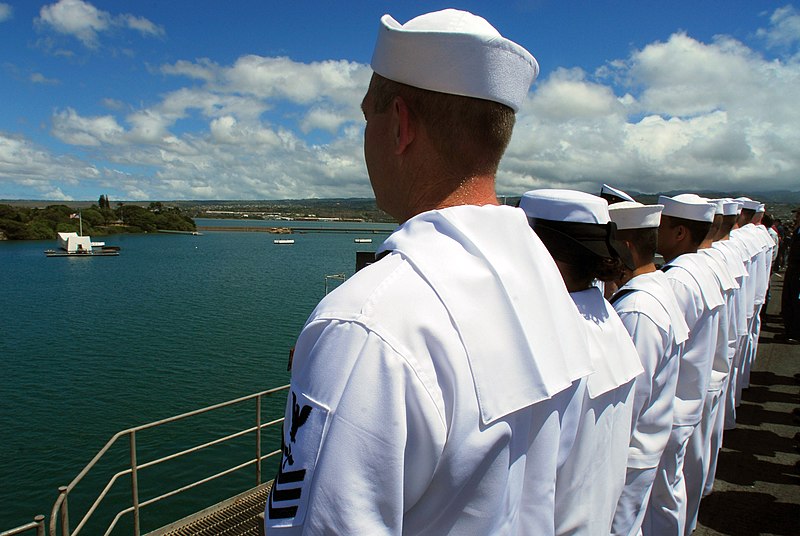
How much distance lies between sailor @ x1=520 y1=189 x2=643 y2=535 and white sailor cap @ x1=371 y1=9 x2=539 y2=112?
0.88 metres

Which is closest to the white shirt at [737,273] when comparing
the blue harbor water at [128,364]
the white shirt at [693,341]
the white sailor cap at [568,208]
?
the white shirt at [693,341]

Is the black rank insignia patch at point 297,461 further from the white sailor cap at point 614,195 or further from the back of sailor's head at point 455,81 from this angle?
the white sailor cap at point 614,195

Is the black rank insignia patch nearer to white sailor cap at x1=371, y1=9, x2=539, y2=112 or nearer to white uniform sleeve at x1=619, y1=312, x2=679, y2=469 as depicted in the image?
white sailor cap at x1=371, y1=9, x2=539, y2=112

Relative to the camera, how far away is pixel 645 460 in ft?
10.1

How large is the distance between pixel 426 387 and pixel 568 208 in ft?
6.03

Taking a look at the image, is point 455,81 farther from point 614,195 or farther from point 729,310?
point 729,310

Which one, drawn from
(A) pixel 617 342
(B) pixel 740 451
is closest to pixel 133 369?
(B) pixel 740 451

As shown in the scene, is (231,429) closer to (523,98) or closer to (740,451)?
(740,451)

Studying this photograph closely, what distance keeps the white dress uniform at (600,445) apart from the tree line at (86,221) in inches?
4899

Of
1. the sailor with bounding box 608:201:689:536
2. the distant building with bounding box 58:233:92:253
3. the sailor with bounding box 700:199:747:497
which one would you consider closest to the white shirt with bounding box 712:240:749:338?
the sailor with bounding box 700:199:747:497

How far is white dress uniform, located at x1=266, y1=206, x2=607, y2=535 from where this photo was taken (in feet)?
2.97

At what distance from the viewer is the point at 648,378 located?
2.90 meters

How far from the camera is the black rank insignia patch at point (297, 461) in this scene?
0.93 meters

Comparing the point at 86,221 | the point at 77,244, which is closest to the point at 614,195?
the point at 77,244
